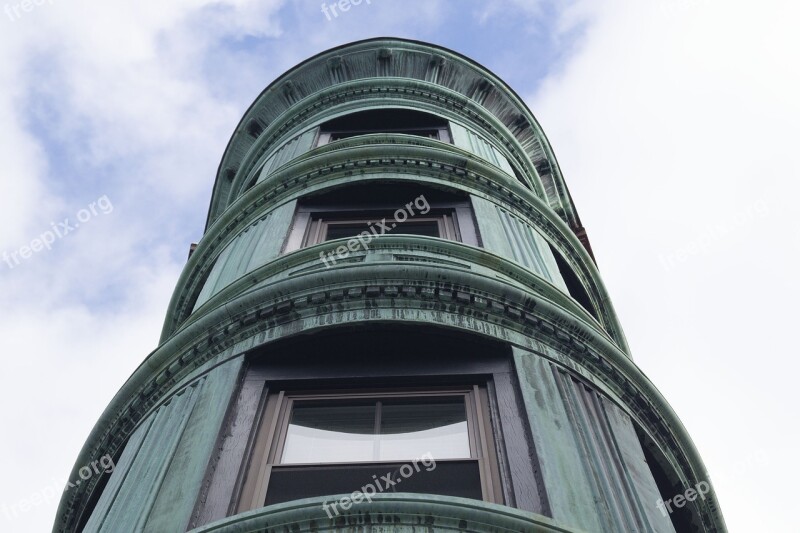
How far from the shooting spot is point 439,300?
9.81 metres

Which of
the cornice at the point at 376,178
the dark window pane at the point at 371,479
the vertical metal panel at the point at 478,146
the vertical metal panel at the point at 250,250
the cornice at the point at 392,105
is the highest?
the cornice at the point at 392,105

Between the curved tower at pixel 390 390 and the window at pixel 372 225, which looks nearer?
the curved tower at pixel 390 390

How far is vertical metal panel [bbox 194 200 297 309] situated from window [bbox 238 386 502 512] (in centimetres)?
344

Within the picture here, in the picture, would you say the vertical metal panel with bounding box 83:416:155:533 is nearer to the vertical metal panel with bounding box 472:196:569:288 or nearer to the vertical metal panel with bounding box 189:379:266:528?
the vertical metal panel with bounding box 189:379:266:528

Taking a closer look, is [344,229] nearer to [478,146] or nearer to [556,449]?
[478,146]

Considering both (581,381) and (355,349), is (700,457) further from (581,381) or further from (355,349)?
(355,349)

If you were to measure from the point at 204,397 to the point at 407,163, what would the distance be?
623cm

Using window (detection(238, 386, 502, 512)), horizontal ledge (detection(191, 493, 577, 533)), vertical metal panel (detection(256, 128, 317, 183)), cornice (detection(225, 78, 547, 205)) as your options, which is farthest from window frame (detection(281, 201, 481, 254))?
horizontal ledge (detection(191, 493, 577, 533))

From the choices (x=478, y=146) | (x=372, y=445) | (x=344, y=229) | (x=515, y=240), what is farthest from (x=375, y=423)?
(x=478, y=146)

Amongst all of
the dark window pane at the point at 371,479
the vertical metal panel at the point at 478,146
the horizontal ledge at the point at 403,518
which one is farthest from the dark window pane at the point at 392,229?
the horizontal ledge at the point at 403,518

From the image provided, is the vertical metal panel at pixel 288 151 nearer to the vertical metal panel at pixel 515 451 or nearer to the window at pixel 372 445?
the window at pixel 372 445

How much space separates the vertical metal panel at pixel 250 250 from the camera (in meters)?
12.5

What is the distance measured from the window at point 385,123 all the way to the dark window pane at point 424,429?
1026cm

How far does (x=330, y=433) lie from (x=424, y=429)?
0.80 metres
